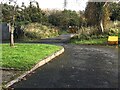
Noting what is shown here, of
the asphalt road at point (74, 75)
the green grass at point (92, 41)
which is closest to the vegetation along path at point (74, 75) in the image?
the asphalt road at point (74, 75)

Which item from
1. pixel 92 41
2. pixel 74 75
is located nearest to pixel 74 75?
pixel 74 75

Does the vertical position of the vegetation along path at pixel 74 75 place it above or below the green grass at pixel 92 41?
below

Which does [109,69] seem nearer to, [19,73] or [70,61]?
[70,61]

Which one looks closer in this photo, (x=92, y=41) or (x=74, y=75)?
(x=74, y=75)

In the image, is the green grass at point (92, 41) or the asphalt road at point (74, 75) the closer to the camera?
the asphalt road at point (74, 75)

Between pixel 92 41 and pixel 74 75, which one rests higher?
pixel 92 41

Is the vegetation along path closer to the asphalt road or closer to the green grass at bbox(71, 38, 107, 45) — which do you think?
the asphalt road

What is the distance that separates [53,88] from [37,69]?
10.9ft

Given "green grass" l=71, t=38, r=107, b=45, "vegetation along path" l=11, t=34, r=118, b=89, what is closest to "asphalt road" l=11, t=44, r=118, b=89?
"vegetation along path" l=11, t=34, r=118, b=89

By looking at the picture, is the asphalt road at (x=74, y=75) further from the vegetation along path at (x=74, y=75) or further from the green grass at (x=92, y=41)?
the green grass at (x=92, y=41)

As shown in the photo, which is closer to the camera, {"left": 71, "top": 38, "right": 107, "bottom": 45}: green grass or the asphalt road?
the asphalt road

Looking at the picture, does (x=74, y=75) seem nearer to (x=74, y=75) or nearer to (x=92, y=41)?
(x=74, y=75)

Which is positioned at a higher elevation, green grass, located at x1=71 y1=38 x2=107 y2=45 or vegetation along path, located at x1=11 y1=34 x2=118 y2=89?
green grass, located at x1=71 y1=38 x2=107 y2=45

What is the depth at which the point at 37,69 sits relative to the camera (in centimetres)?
1207
